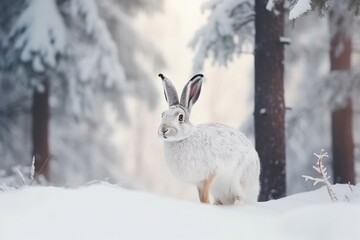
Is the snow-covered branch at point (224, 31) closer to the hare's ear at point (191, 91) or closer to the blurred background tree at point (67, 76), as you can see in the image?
the blurred background tree at point (67, 76)

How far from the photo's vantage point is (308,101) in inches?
484

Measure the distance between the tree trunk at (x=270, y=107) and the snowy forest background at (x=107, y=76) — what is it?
0.85 m

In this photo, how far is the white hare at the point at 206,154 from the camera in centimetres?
437

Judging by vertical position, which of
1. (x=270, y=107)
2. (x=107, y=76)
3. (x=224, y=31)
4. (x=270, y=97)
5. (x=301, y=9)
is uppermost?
(x=224, y=31)

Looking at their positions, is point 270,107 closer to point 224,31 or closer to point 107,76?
point 224,31

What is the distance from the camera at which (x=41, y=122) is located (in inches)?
452

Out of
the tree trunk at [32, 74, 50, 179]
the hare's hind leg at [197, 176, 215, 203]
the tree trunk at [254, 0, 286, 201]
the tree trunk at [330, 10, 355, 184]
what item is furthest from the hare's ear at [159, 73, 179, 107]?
the tree trunk at [32, 74, 50, 179]

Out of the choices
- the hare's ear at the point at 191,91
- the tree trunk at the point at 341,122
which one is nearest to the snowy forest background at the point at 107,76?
the tree trunk at the point at 341,122

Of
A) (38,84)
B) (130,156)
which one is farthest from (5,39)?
(130,156)

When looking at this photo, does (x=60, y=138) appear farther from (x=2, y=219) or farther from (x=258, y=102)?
(x=2, y=219)

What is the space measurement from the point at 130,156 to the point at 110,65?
17154mm

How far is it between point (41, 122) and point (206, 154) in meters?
7.58

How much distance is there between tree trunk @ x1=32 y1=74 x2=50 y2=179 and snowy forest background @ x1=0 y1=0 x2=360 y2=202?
36 millimetres

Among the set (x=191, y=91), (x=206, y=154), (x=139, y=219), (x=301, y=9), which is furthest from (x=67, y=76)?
(x=139, y=219)
